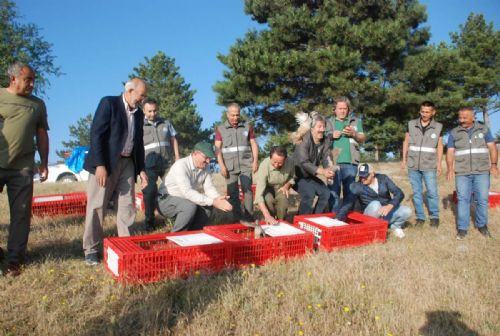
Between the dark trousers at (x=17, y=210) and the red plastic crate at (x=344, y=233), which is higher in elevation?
the dark trousers at (x=17, y=210)

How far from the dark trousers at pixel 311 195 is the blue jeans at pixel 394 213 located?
630mm

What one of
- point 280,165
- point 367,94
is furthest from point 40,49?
point 280,165

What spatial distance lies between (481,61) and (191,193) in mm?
31308

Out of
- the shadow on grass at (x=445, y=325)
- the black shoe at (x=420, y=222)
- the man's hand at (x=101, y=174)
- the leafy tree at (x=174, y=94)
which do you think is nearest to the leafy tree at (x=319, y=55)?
the black shoe at (x=420, y=222)

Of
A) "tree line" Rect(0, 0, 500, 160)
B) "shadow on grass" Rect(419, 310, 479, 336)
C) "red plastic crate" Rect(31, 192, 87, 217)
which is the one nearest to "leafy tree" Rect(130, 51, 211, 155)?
"tree line" Rect(0, 0, 500, 160)

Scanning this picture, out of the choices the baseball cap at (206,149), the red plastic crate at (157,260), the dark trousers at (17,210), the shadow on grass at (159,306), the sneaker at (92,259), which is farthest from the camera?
the baseball cap at (206,149)

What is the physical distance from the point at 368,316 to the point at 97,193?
2740 millimetres

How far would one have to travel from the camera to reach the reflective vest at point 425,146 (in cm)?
579

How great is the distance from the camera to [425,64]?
15.3 m

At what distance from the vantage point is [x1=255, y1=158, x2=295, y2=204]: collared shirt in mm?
5184

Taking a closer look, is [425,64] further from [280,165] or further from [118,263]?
[118,263]

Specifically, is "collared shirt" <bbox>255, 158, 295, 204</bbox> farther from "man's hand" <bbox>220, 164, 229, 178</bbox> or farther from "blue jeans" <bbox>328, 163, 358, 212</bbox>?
"blue jeans" <bbox>328, 163, 358, 212</bbox>

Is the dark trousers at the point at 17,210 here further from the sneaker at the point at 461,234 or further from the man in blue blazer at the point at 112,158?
the sneaker at the point at 461,234

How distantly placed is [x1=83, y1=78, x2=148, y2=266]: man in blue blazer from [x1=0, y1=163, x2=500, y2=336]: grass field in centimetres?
45
